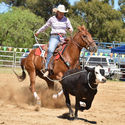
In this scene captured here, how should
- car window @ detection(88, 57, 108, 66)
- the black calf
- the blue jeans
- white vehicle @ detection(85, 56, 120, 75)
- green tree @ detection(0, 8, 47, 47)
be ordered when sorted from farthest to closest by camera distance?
green tree @ detection(0, 8, 47, 47) < car window @ detection(88, 57, 108, 66) < white vehicle @ detection(85, 56, 120, 75) < the blue jeans < the black calf

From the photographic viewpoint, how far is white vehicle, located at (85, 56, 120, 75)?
1786cm

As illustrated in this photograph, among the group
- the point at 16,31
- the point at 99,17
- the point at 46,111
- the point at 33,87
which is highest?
the point at 99,17

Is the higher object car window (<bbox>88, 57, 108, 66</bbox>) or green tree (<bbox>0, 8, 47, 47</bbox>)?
green tree (<bbox>0, 8, 47, 47</bbox>)

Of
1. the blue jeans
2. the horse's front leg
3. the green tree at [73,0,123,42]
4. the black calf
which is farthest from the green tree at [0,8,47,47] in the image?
the black calf

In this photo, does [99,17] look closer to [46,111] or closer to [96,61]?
[96,61]

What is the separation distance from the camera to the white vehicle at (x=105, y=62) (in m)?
17.9

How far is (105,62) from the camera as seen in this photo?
18.5 metres

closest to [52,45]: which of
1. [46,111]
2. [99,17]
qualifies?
[46,111]

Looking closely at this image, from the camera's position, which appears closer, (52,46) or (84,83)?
(84,83)

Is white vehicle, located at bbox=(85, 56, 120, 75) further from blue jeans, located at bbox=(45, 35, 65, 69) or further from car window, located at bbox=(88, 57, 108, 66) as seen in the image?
blue jeans, located at bbox=(45, 35, 65, 69)

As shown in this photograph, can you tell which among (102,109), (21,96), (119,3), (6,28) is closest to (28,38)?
(6,28)

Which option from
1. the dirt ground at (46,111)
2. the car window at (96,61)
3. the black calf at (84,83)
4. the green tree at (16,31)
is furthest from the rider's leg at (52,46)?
the green tree at (16,31)

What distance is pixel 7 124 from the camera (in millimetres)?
5332

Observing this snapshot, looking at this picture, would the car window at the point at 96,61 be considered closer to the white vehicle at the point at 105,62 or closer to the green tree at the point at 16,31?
the white vehicle at the point at 105,62
